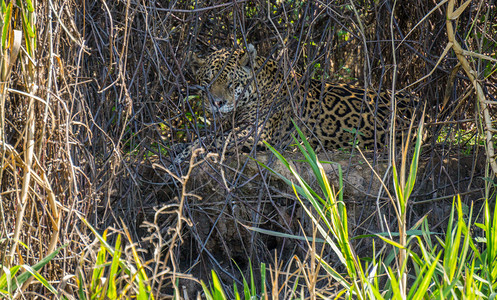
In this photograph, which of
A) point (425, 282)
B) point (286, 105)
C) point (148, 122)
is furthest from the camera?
point (286, 105)

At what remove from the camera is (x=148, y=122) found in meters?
4.64

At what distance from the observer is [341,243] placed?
2748 mm

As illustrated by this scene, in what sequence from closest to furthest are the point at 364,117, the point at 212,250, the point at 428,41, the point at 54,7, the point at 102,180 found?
1. the point at 54,7
2. the point at 102,180
3. the point at 428,41
4. the point at 212,250
5. the point at 364,117

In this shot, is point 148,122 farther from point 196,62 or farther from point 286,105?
point 286,105

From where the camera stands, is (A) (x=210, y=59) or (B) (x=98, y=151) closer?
(B) (x=98, y=151)

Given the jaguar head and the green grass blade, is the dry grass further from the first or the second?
the green grass blade

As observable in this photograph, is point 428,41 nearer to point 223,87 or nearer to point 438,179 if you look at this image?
point 438,179

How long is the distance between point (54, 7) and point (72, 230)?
1168mm

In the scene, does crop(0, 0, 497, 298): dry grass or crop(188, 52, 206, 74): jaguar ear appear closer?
crop(0, 0, 497, 298): dry grass

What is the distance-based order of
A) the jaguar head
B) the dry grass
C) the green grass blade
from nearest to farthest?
the green grass blade → the dry grass → the jaguar head

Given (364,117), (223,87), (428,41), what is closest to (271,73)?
(223,87)

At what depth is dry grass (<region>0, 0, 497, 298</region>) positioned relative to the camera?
301cm

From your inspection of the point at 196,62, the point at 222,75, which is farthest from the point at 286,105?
the point at 196,62

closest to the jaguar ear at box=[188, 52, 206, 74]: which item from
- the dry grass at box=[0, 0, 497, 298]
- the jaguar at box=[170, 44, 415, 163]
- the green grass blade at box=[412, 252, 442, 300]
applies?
the jaguar at box=[170, 44, 415, 163]
